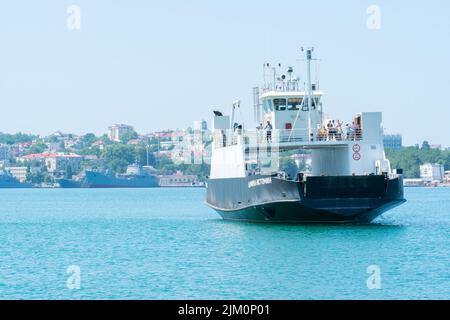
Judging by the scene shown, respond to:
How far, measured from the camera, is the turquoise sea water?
26.2 meters

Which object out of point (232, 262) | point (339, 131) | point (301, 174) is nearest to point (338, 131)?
point (339, 131)

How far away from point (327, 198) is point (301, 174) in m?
1.31

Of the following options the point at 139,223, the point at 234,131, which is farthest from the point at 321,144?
the point at 139,223

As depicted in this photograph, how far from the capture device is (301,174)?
3916cm

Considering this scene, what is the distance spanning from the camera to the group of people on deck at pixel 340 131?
42.8 m

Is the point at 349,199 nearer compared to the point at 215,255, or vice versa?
the point at 215,255

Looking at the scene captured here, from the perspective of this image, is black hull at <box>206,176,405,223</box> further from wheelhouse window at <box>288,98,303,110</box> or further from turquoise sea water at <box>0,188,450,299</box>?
wheelhouse window at <box>288,98,303,110</box>

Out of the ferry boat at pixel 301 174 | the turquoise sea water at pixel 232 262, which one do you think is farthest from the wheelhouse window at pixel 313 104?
the turquoise sea water at pixel 232 262

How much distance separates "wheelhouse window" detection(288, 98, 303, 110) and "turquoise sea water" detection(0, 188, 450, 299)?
18.1 ft

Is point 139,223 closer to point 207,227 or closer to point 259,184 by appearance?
point 207,227

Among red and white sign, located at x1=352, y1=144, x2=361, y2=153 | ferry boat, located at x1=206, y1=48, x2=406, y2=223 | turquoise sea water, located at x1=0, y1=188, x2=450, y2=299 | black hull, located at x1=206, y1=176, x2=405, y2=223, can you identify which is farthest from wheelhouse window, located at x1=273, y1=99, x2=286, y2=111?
turquoise sea water, located at x1=0, y1=188, x2=450, y2=299

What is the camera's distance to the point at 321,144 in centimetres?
4225

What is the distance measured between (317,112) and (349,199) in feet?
24.2

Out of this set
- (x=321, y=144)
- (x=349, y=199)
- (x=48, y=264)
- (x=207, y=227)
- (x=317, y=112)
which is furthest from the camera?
(x=207, y=227)
